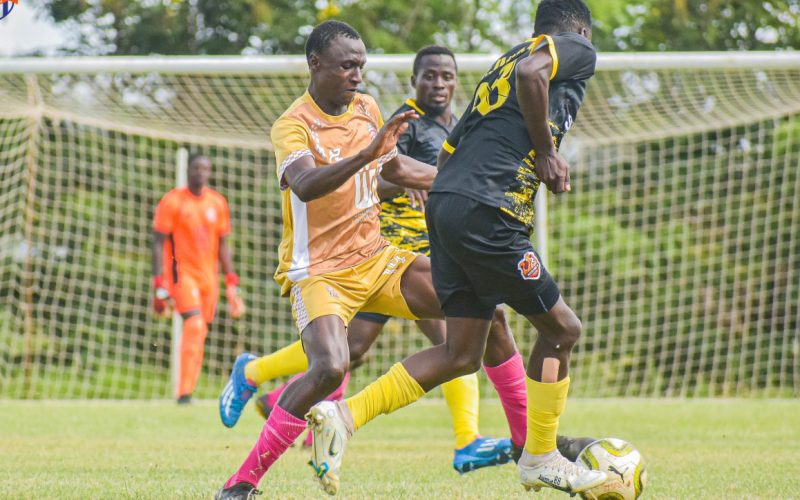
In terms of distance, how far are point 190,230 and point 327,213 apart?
250 inches

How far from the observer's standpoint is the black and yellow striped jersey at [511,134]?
13.2 ft

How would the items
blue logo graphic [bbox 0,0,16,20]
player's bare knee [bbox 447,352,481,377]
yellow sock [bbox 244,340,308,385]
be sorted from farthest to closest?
1. blue logo graphic [bbox 0,0,16,20]
2. yellow sock [bbox 244,340,308,385]
3. player's bare knee [bbox 447,352,481,377]

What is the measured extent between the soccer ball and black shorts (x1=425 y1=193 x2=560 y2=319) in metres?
0.63

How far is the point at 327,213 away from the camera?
471 centimetres

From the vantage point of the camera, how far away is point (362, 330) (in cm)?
570

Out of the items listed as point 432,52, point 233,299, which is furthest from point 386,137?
point 233,299

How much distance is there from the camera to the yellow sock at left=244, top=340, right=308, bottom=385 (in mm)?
5809

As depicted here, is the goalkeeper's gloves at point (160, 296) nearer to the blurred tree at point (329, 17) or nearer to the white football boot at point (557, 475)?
the white football boot at point (557, 475)

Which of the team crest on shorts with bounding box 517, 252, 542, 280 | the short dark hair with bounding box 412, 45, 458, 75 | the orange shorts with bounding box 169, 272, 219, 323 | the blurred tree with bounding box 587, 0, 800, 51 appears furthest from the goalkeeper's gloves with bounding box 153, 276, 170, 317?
the blurred tree with bounding box 587, 0, 800, 51

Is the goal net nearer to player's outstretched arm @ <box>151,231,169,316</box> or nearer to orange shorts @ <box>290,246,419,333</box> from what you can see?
player's outstretched arm @ <box>151,231,169,316</box>

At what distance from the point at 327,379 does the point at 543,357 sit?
34.1 inches

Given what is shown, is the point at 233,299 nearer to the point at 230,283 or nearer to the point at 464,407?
the point at 230,283

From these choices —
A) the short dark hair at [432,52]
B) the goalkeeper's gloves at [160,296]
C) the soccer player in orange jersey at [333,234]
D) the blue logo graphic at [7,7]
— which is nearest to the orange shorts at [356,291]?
the soccer player in orange jersey at [333,234]

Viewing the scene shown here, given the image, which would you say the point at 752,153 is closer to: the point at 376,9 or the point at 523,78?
the point at 376,9
